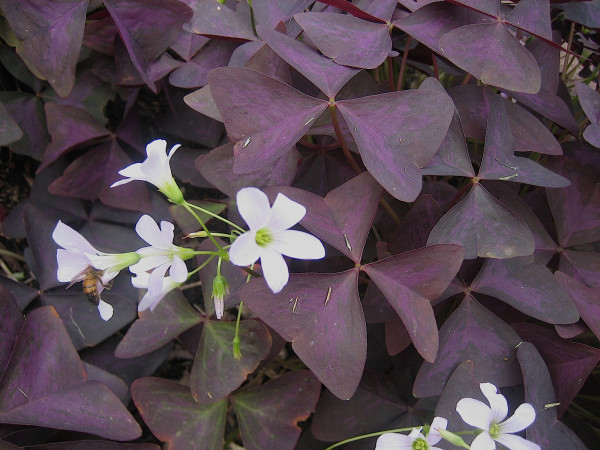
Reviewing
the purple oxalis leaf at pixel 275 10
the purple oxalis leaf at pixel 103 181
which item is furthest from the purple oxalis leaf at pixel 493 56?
the purple oxalis leaf at pixel 103 181

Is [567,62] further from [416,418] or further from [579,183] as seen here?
[416,418]

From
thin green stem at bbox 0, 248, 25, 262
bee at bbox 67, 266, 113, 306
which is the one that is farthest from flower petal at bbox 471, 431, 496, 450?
thin green stem at bbox 0, 248, 25, 262

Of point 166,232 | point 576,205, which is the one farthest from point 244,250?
point 576,205

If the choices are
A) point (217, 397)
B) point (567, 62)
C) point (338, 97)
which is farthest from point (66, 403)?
point (567, 62)

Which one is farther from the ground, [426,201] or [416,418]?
[426,201]

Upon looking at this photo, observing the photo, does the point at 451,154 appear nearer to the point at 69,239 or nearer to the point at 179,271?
the point at 179,271

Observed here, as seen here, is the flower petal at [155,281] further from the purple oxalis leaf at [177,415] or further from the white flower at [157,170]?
the purple oxalis leaf at [177,415]
